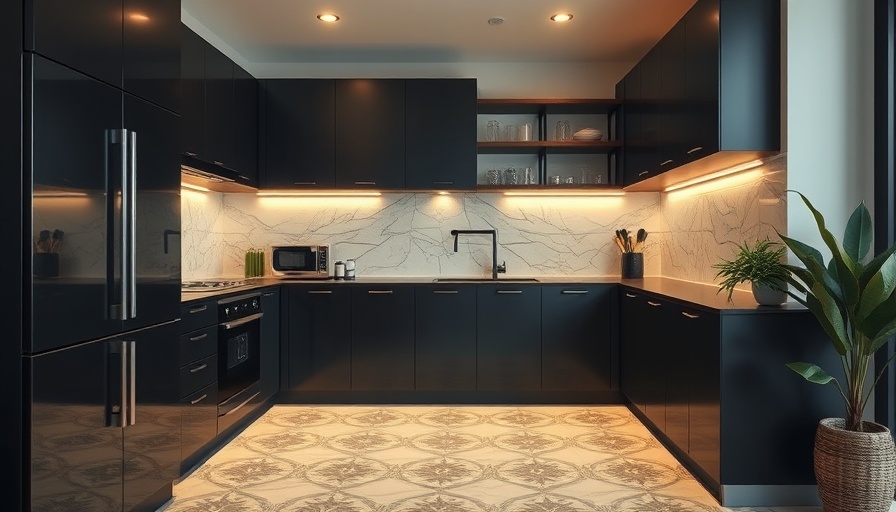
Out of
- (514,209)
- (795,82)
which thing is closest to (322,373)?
(514,209)

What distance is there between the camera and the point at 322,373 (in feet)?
14.1

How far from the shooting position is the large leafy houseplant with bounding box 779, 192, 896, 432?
222 centimetres

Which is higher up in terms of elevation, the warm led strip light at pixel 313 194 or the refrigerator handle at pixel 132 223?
the warm led strip light at pixel 313 194

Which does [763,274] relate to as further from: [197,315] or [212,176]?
[212,176]

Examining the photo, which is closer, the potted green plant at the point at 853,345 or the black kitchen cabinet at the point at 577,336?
the potted green plant at the point at 853,345

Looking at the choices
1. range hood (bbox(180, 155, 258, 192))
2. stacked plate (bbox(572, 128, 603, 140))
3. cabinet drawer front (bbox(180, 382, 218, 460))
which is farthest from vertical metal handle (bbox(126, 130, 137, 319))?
stacked plate (bbox(572, 128, 603, 140))

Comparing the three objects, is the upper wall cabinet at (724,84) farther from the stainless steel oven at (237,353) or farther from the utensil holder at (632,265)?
the stainless steel oven at (237,353)

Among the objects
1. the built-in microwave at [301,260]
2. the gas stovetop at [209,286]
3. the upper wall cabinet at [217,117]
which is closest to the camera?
the upper wall cabinet at [217,117]

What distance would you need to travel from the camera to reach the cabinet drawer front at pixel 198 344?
2.93 metres

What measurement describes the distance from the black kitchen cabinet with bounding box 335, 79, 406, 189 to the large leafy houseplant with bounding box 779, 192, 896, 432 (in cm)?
290

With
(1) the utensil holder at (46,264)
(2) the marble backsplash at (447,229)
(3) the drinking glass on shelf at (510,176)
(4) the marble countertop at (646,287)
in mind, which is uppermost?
(3) the drinking glass on shelf at (510,176)

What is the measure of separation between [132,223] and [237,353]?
1509 millimetres

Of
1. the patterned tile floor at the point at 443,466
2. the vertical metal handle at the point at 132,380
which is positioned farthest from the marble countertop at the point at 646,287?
the patterned tile floor at the point at 443,466

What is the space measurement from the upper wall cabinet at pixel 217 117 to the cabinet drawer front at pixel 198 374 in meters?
1.14
